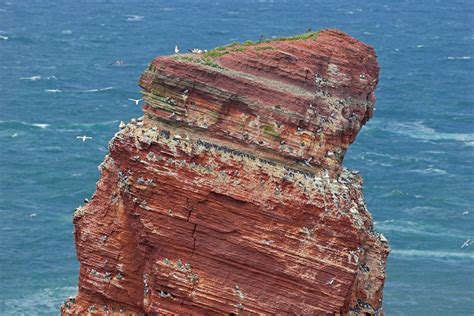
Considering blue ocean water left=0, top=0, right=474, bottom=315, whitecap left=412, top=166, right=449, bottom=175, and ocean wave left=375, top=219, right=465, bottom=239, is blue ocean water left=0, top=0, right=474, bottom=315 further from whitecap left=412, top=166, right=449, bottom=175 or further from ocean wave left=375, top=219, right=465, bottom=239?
whitecap left=412, top=166, right=449, bottom=175

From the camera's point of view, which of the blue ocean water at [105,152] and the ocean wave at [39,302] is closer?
the ocean wave at [39,302]

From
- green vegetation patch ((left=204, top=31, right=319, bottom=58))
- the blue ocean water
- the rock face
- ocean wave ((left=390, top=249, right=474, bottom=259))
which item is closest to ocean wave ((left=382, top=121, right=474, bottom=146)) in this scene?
the blue ocean water

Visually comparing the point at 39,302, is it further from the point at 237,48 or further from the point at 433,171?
the point at 433,171

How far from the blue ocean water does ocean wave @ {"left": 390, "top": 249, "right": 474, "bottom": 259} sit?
17 centimetres

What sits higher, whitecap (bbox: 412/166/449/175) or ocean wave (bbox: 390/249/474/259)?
whitecap (bbox: 412/166/449/175)

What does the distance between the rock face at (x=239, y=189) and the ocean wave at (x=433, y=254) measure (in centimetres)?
6224

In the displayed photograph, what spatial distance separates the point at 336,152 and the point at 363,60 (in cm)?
547

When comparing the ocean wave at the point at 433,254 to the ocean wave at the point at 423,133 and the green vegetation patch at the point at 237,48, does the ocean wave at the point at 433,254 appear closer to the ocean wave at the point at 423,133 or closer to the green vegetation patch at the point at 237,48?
the ocean wave at the point at 423,133

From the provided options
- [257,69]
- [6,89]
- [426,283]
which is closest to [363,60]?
[257,69]

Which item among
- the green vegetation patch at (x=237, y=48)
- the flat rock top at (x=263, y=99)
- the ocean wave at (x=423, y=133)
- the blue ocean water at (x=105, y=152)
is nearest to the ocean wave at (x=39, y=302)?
the blue ocean water at (x=105, y=152)

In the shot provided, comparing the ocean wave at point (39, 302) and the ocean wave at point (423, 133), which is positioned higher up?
the ocean wave at point (423, 133)

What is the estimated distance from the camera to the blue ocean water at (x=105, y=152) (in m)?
91.1

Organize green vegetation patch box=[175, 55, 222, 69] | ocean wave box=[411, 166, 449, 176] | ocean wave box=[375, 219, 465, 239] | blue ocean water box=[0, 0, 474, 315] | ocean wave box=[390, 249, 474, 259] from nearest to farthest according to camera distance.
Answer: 1. green vegetation patch box=[175, 55, 222, 69]
2. blue ocean water box=[0, 0, 474, 315]
3. ocean wave box=[390, 249, 474, 259]
4. ocean wave box=[375, 219, 465, 239]
5. ocean wave box=[411, 166, 449, 176]

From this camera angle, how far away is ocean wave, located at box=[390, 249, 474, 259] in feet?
327
